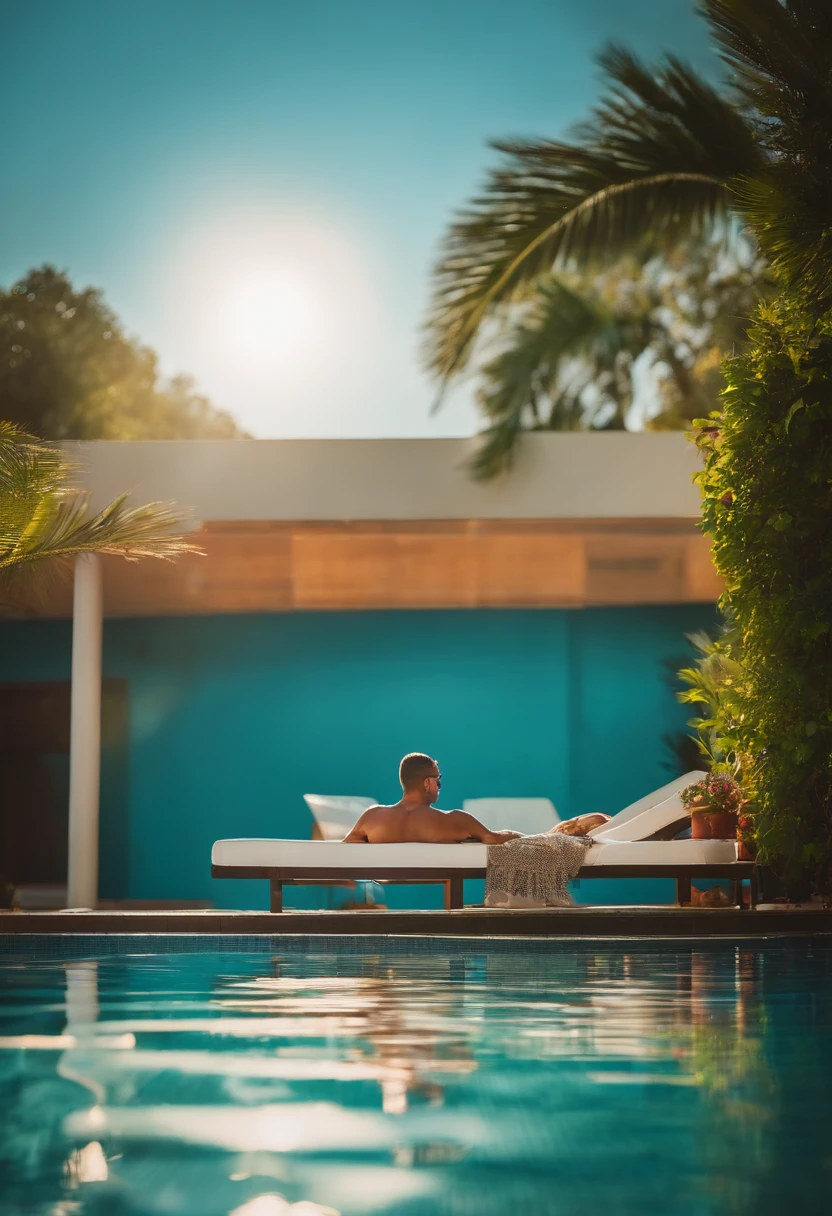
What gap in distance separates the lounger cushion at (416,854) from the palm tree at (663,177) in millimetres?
3215

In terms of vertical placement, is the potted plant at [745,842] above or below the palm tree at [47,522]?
below

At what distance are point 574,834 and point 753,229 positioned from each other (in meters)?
3.93

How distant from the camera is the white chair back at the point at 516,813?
1246 cm

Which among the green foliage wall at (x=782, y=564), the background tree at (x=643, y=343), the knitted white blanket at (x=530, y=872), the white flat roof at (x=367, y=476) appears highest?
the background tree at (x=643, y=343)

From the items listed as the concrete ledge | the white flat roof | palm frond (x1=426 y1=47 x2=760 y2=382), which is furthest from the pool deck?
palm frond (x1=426 y1=47 x2=760 y2=382)

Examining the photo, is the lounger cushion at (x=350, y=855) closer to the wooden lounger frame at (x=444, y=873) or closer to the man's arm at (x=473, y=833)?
the wooden lounger frame at (x=444, y=873)

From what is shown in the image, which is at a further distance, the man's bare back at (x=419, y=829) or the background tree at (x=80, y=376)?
the background tree at (x=80, y=376)

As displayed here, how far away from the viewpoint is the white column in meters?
11.3

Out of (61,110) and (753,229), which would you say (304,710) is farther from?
(61,110)

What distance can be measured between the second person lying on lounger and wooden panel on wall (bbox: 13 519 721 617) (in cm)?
291

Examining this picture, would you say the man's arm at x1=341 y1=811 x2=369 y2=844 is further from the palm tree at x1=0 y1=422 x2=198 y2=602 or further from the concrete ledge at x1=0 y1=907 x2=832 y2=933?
the palm tree at x1=0 y1=422 x2=198 y2=602

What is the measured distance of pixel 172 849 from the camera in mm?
14344

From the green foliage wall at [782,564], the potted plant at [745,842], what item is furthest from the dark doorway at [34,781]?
the green foliage wall at [782,564]

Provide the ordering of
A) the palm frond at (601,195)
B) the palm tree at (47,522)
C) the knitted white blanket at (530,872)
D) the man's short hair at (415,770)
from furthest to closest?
the palm frond at (601,195) → the palm tree at (47,522) → the man's short hair at (415,770) → the knitted white blanket at (530,872)
